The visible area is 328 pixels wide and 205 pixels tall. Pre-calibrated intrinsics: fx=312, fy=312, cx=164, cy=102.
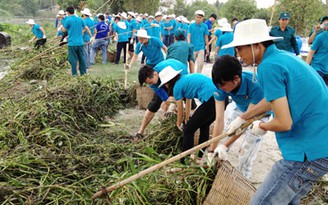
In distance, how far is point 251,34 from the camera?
1876 mm

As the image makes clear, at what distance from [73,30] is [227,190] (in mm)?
6276

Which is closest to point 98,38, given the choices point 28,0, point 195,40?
point 195,40

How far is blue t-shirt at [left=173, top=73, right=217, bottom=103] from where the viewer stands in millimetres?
3301

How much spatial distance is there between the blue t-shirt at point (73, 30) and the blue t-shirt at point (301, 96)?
6.46 m

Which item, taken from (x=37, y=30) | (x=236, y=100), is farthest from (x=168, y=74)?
(x=37, y=30)

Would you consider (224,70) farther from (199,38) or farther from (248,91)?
(199,38)

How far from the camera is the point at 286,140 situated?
1.81m

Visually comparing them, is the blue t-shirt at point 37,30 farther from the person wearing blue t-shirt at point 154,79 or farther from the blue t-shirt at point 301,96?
the blue t-shirt at point 301,96

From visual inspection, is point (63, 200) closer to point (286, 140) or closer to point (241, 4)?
point (286, 140)

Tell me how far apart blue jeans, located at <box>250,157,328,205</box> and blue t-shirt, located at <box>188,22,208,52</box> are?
650cm

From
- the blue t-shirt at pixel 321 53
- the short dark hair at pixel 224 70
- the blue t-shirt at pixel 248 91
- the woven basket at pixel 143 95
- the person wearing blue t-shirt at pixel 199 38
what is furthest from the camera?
the person wearing blue t-shirt at pixel 199 38

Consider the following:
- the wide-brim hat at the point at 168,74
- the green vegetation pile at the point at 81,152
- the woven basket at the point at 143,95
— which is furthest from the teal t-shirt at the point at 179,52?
the wide-brim hat at the point at 168,74

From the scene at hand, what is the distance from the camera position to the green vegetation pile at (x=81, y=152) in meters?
2.60

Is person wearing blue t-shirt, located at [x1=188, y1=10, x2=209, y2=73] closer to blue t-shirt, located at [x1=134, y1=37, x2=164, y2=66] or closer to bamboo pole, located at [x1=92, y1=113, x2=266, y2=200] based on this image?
blue t-shirt, located at [x1=134, y1=37, x2=164, y2=66]
